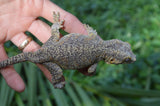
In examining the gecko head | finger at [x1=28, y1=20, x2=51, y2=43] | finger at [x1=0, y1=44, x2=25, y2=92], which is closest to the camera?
the gecko head

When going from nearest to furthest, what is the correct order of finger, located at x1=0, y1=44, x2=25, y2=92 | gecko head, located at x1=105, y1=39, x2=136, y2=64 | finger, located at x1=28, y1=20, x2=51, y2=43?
gecko head, located at x1=105, y1=39, x2=136, y2=64, finger, located at x1=0, y1=44, x2=25, y2=92, finger, located at x1=28, y1=20, x2=51, y2=43

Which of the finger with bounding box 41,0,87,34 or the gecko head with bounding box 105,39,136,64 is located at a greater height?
the finger with bounding box 41,0,87,34

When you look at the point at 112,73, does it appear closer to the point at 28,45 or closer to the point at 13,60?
the point at 28,45

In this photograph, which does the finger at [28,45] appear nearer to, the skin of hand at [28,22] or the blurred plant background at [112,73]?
the skin of hand at [28,22]

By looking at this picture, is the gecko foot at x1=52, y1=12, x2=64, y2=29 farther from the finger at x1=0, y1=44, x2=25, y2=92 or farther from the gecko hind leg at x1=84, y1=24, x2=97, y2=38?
the finger at x1=0, y1=44, x2=25, y2=92

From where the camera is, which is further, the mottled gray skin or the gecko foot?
the gecko foot

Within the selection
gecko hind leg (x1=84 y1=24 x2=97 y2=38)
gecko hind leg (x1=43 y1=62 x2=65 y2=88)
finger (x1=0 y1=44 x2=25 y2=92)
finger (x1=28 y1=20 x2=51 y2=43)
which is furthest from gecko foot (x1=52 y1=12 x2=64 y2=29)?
finger (x1=0 y1=44 x2=25 y2=92)

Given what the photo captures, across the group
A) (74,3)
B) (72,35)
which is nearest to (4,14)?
(72,35)
